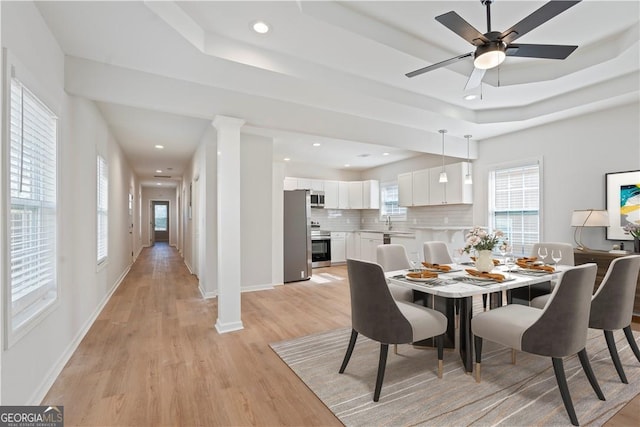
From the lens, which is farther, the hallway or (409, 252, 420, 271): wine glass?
(409, 252, 420, 271): wine glass

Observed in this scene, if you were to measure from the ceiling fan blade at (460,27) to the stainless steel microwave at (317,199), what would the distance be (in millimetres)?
5613

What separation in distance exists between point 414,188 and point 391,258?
3.68m

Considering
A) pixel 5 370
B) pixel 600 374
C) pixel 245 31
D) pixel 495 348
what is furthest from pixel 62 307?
pixel 600 374

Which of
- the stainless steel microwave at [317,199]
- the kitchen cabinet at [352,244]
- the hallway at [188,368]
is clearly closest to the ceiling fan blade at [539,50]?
the hallway at [188,368]

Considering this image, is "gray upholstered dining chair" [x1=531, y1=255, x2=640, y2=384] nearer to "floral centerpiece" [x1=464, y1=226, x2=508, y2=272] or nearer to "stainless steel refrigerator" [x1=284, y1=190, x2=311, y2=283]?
"floral centerpiece" [x1=464, y1=226, x2=508, y2=272]

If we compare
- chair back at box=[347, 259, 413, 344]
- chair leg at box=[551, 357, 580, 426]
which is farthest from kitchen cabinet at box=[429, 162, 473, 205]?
chair back at box=[347, 259, 413, 344]

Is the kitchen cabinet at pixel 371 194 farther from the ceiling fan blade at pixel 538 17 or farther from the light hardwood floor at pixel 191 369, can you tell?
the ceiling fan blade at pixel 538 17

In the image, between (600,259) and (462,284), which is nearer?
(462,284)

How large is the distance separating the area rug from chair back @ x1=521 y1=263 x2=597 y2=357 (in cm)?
38

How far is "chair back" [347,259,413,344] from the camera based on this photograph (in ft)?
6.95

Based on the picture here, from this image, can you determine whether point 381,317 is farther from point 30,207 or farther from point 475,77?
point 30,207

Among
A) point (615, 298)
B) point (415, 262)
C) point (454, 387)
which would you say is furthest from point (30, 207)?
point (615, 298)

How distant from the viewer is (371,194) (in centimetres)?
798

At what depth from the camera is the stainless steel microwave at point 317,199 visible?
7.56 metres
